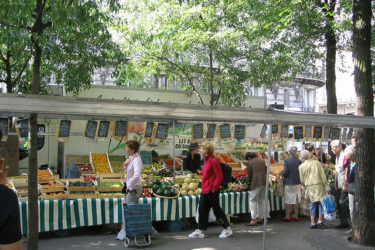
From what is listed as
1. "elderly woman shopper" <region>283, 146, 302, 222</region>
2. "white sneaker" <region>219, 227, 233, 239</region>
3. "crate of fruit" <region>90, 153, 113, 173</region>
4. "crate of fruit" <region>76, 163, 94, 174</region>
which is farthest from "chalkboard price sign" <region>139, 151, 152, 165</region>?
"white sneaker" <region>219, 227, 233, 239</region>

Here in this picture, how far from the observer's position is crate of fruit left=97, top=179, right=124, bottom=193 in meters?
8.04

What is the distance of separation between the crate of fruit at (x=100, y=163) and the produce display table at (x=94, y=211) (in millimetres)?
4226

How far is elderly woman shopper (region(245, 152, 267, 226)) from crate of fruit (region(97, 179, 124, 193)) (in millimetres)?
2765

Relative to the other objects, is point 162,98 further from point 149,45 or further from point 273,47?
point 273,47

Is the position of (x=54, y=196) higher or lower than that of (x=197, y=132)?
lower

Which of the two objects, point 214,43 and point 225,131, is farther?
point 214,43

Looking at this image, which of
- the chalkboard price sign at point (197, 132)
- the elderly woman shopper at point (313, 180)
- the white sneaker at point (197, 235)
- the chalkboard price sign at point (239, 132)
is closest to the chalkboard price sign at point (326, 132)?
the elderly woman shopper at point (313, 180)

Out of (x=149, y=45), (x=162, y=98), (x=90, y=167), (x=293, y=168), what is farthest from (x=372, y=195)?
(x=149, y=45)

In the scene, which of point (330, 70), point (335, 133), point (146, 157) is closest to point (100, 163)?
point (146, 157)

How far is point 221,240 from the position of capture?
744 cm

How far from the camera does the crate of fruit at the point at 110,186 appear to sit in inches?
316

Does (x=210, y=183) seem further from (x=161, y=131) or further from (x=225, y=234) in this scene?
(x=161, y=131)

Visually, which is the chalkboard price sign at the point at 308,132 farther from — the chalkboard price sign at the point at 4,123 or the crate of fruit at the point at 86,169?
the crate of fruit at the point at 86,169

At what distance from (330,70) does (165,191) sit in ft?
24.7
